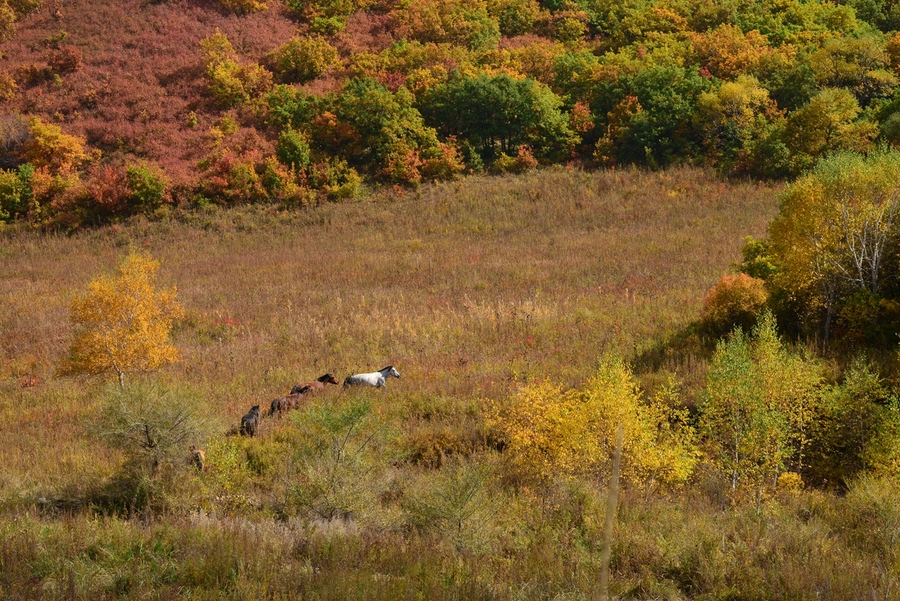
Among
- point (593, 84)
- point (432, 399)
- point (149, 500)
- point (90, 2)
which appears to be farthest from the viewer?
point (90, 2)

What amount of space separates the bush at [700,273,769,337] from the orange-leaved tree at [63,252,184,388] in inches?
481

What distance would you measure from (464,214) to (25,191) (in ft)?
70.7

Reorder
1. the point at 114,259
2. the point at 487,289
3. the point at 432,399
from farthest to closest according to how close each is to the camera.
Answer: the point at 114,259, the point at 487,289, the point at 432,399

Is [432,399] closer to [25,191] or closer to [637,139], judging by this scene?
[637,139]

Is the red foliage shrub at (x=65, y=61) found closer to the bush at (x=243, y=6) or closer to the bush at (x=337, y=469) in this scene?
the bush at (x=243, y=6)

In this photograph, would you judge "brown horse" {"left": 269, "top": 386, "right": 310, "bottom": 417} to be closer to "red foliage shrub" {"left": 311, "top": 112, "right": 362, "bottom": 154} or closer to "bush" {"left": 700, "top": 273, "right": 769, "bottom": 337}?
"bush" {"left": 700, "top": 273, "right": 769, "bottom": 337}

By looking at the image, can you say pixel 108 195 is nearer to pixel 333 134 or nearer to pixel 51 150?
pixel 51 150

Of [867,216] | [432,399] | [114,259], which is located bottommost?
[114,259]

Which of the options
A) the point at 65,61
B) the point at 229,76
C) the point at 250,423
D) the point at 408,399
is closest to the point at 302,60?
the point at 229,76

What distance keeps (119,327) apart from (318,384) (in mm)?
4057

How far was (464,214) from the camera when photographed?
117 feet

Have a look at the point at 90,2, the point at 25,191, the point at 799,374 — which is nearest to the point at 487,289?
the point at 799,374

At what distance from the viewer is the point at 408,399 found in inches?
600

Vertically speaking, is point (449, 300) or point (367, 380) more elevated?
point (367, 380)
